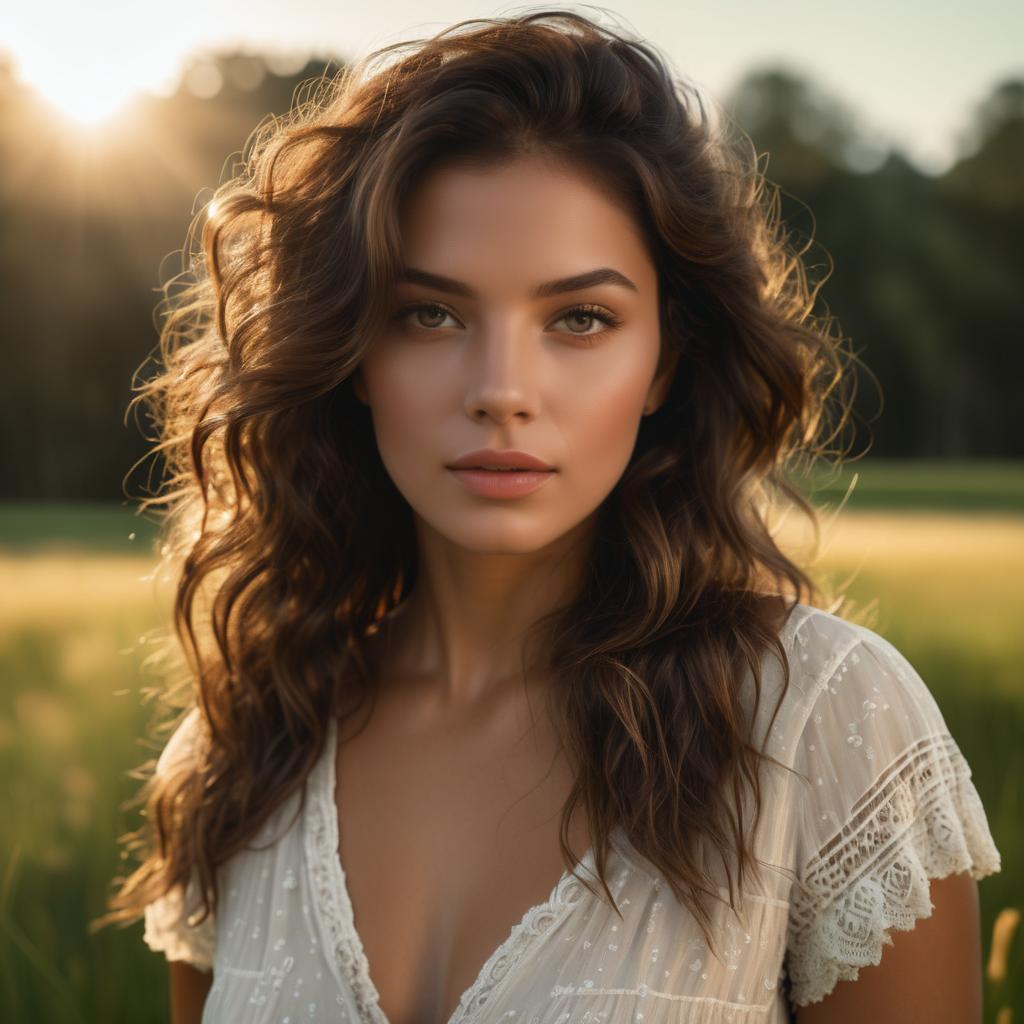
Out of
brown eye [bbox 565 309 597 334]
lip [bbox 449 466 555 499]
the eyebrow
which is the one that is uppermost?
the eyebrow

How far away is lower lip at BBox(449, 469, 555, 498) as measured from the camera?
1.72 meters

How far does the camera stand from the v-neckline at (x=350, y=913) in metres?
1.64

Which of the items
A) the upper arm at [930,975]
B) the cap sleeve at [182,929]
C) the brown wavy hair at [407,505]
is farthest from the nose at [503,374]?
the cap sleeve at [182,929]

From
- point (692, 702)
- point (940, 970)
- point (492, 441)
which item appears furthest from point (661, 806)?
point (492, 441)

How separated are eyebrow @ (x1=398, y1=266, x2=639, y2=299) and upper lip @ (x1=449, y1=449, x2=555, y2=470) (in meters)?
0.22

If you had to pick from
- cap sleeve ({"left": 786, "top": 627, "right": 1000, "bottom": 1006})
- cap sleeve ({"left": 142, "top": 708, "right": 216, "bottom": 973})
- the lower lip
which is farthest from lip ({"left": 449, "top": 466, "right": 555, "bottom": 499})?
cap sleeve ({"left": 142, "top": 708, "right": 216, "bottom": 973})

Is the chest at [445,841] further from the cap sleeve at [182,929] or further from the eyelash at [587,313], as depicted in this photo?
the eyelash at [587,313]

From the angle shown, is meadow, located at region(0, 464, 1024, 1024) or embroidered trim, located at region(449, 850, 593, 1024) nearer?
embroidered trim, located at region(449, 850, 593, 1024)

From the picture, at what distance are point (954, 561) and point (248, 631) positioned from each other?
14.6 feet

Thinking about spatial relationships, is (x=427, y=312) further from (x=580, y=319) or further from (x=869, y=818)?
(x=869, y=818)

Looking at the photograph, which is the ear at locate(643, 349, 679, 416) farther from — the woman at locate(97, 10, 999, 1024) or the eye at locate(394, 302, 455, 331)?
the eye at locate(394, 302, 455, 331)

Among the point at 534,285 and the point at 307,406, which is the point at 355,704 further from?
the point at 534,285

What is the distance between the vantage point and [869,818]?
161cm

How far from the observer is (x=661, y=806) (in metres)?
1.68
